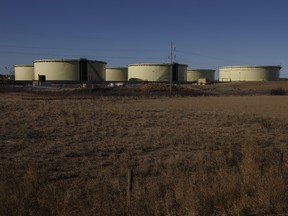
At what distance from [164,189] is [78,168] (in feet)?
12.2

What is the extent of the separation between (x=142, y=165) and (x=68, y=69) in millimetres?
94492

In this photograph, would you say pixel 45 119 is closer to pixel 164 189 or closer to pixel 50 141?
pixel 50 141

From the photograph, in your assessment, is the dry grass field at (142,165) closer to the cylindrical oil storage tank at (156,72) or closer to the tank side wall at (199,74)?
the cylindrical oil storage tank at (156,72)

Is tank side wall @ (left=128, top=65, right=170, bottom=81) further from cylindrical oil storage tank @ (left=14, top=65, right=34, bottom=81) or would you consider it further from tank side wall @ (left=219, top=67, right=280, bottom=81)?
cylindrical oil storage tank @ (left=14, top=65, right=34, bottom=81)

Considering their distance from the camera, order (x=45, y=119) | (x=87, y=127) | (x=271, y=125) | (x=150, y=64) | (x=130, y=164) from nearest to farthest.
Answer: (x=130, y=164) < (x=87, y=127) < (x=271, y=125) < (x=45, y=119) < (x=150, y=64)

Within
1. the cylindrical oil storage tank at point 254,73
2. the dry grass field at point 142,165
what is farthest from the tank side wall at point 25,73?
the dry grass field at point 142,165

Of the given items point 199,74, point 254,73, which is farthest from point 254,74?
point 199,74

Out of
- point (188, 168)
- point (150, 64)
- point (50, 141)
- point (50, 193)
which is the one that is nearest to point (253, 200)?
point (50, 193)

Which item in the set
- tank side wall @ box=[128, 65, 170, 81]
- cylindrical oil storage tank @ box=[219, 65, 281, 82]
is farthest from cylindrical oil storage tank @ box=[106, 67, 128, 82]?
cylindrical oil storage tank @ box=[219, 65, 281, 82]

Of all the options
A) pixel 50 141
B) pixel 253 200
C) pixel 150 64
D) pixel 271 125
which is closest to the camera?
pixel 253 200

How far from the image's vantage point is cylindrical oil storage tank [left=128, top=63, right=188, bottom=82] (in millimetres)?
115312

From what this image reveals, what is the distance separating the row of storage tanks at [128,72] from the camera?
104 meters

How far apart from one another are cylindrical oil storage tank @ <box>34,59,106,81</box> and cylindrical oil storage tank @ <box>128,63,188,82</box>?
589 inches

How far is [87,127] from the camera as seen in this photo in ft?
63.5
